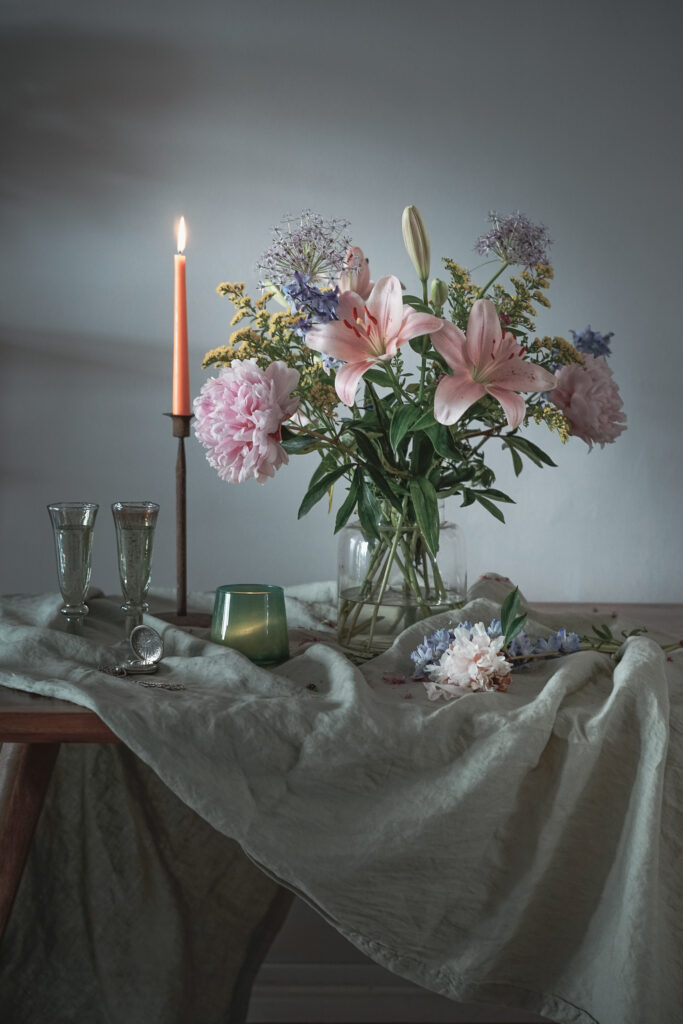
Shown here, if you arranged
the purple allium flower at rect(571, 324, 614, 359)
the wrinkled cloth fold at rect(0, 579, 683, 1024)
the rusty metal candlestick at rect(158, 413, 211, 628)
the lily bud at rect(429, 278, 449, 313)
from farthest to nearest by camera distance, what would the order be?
the rusty metal candlestick at rect(158, 413, 211, 628) < the purple allium flower at rect(571, 324, 614, 359) < the lily bud at rect(429, 278, 449, 313) < the wrinkled cloth fold at rect(0, 579, 683, 1024)

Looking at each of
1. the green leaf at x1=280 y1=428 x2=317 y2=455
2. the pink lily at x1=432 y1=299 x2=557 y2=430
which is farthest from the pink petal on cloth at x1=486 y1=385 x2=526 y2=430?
the green leaf at x1=280 y1=428 x2=317 y2=455

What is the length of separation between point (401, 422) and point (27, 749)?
557 mm

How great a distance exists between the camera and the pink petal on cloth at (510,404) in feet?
3.13

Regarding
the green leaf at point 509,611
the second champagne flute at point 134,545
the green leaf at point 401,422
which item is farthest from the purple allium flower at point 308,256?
the green leaf at point 509,611

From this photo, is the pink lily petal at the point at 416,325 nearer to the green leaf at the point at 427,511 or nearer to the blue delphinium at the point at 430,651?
the green leaf at the point at 427,511

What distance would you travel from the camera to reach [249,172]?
1782 millimetres

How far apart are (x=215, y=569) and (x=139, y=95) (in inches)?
35.3

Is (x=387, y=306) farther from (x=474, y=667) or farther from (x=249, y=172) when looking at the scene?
(x=249, y=172)

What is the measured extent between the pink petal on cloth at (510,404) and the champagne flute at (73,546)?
1.55 ft

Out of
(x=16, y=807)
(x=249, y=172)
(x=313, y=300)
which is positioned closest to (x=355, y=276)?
(x=313, y=300)

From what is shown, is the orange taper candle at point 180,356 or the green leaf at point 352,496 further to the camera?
the orange taper candle at point 180,356

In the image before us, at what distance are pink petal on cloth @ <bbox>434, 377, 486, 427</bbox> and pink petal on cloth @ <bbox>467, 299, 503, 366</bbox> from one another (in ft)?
0.11

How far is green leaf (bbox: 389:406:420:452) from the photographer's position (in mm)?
1009

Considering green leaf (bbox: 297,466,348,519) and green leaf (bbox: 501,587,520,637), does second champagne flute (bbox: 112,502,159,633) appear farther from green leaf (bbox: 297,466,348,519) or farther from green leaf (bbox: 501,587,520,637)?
green leaf (bbox: 501,587,520,637)
